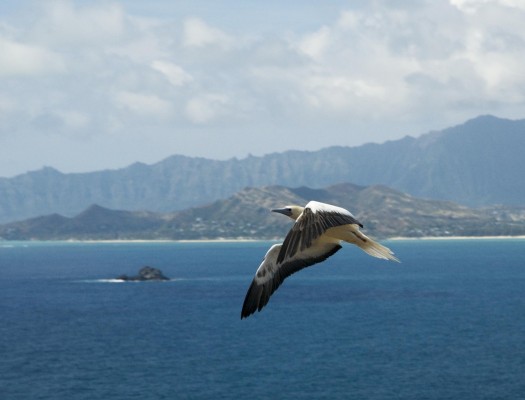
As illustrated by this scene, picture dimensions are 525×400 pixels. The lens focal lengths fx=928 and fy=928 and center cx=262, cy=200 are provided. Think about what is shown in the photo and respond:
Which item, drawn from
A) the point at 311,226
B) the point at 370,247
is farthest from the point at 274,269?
the point at 311,226

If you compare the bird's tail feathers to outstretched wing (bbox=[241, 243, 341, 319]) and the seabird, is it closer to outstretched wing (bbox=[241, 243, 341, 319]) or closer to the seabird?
the seabird

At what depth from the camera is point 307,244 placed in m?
16.0

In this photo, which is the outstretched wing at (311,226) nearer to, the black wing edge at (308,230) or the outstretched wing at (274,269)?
the black wing edge at (308,230)

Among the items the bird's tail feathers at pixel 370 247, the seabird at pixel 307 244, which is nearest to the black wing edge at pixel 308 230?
the seabird at pixel 307 244

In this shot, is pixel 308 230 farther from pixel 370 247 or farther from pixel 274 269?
pixel 274 269

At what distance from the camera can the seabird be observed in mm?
16219

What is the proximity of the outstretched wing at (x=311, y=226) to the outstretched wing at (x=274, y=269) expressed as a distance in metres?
2.90

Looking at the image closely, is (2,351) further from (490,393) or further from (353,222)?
(353,222)

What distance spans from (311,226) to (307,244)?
53 cm

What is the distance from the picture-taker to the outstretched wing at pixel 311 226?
1605 centimetres

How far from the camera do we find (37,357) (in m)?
165

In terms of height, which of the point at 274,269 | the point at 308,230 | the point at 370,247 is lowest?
the point at 274,269

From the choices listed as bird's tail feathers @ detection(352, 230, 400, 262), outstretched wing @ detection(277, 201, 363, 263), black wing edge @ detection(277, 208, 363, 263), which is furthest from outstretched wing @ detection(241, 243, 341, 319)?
black wing edge @ detection(277, 208, 363, 263)

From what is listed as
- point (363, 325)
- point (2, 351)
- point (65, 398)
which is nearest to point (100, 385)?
point (65, 398)
